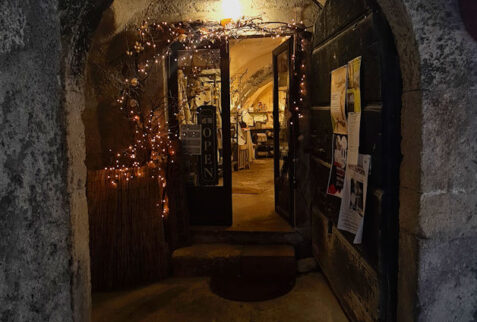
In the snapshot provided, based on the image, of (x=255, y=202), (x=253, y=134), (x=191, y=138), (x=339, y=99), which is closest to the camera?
(x=339, y=99)

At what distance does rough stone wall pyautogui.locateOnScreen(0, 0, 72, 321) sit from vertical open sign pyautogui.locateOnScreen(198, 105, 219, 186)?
9.11ft

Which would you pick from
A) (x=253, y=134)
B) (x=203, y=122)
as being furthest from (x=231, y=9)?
(x=253, y=134)

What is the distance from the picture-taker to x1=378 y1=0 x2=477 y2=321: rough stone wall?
2012mm

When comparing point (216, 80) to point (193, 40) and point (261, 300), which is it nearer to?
point (193, 40)

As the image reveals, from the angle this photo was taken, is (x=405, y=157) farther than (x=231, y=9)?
No

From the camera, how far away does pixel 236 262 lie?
4250 mm

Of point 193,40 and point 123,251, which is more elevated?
point 193,40

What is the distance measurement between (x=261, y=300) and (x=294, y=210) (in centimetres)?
125

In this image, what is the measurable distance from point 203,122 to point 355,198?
2498 millimetres

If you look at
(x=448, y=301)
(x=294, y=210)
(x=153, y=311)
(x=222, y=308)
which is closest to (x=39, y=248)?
(x=153, y=311)

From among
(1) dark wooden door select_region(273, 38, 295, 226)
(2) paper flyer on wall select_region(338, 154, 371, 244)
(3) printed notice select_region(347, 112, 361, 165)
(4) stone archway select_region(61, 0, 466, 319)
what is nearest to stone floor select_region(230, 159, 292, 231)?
(1) dark wooden door select_region(273, 38, 295, 226)

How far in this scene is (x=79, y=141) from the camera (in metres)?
2.20

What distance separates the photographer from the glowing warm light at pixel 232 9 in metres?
4.45

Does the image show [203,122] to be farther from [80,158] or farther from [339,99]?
[80,158]
